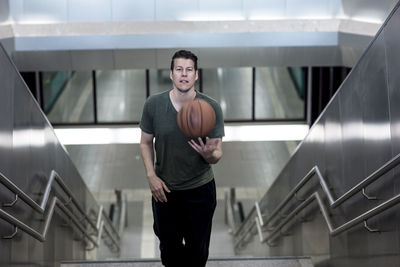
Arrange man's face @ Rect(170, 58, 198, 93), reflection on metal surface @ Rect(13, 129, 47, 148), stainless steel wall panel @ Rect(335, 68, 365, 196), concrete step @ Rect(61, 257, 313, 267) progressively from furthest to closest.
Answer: concrete step @ Rect(61, 257, 313, 267)
stainless steel wall panel @ Rect(335, 68, 365, 196)
reflection on metal surface @ Rect(13, 129, 47, 148)
man's face @ Rect(170, 58, 198, 93)

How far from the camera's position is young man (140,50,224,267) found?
14.1 ft

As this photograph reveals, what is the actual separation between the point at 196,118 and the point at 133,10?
25.9 ft

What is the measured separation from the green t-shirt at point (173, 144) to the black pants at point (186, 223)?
0.30ft

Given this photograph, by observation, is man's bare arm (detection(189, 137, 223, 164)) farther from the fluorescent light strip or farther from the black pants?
the fluorescent light strip

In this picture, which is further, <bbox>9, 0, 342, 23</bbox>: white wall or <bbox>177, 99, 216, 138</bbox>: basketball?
<bbox>9, 0, 342, 23</bbox>: white wall

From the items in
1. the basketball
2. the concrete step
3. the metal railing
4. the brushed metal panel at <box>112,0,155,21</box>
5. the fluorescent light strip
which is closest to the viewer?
the basketball

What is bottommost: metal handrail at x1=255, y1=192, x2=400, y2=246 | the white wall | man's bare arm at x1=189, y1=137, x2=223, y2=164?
metal handrail at x1=255, y1=192, x2=400, y2=246

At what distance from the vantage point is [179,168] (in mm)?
4492

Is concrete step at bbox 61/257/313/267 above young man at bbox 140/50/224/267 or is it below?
below

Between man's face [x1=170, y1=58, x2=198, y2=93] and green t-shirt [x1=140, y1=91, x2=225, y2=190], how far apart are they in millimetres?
158

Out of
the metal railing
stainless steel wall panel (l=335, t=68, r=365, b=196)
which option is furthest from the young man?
stainless steel wall panel (l=335, t=68, r=365, b=196)

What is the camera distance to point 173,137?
4.41 m

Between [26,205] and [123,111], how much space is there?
10.7m

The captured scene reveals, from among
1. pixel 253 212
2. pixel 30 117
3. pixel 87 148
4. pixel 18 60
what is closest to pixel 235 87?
pixel 87 148
